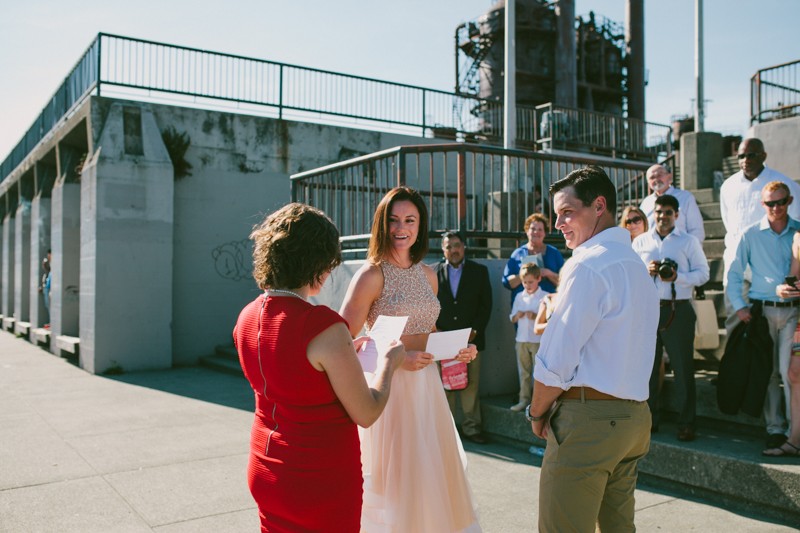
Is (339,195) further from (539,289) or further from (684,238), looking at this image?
(684,238)

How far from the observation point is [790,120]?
1218 cm

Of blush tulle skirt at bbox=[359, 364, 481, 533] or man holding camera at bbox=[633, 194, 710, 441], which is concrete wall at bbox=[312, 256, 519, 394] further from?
blush tulle skirt at bbox=[359, 364, 481, 533]

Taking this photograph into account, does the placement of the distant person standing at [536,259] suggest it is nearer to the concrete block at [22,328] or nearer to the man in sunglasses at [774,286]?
the man in sunglasses at [774,286]

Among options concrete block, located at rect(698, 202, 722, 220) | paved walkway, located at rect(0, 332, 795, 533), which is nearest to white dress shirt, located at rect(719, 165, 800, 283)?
paved walkway, located at rect(0, 332, 795, 533)

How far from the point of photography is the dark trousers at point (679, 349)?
5508 mm

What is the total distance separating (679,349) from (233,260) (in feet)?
31.7

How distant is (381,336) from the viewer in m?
2.94

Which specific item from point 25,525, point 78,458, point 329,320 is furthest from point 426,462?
point 78,458

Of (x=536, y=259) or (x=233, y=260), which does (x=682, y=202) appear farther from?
(x=233, y=260)

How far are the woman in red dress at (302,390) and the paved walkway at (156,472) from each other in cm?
233

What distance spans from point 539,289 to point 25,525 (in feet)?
15.7

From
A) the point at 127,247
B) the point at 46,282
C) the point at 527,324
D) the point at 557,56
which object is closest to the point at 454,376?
the point at 527,324

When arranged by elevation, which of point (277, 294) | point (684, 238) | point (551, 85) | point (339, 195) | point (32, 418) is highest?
point (551, 85)

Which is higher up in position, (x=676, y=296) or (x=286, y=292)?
(x=286, y=292)
